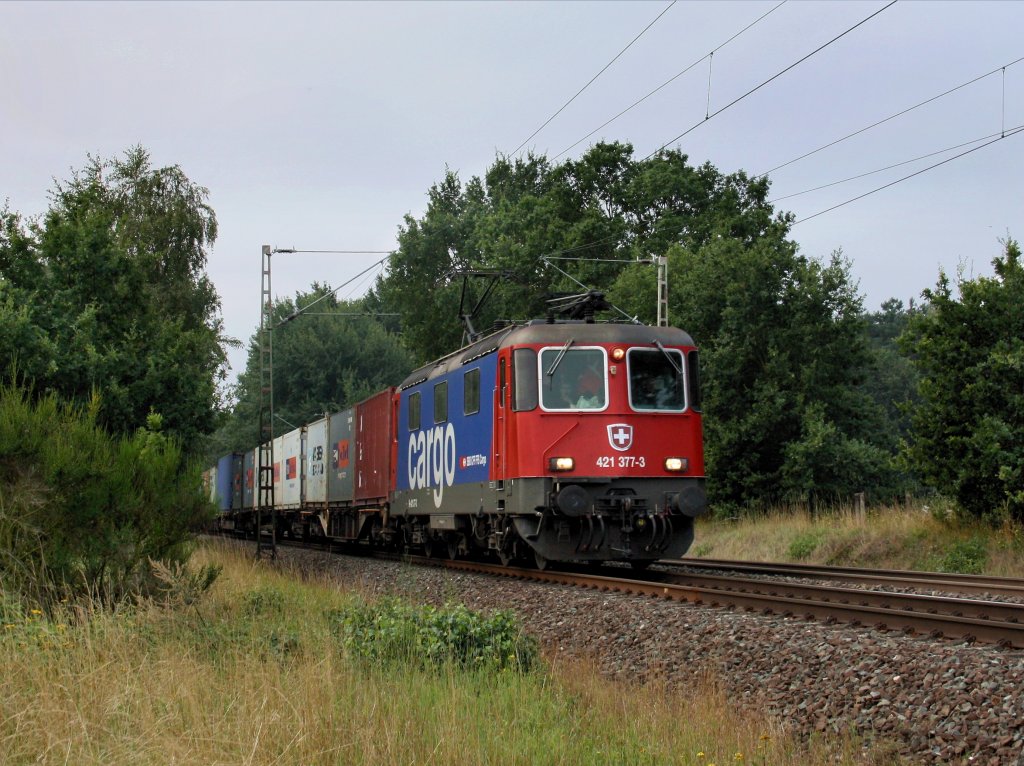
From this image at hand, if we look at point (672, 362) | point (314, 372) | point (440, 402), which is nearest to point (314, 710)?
point (672, 362)

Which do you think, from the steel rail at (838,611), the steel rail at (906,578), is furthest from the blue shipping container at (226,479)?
the steel rail at (838,611)

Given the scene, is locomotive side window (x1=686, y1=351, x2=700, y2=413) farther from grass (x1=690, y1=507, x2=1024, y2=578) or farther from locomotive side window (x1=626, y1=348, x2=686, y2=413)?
grass (x1=690, y1=507, x2=1024, y2=578)

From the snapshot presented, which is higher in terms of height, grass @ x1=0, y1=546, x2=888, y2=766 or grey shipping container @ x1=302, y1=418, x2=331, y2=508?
grey shipping container @ x1=302, y1=418, x2=331, y2=508

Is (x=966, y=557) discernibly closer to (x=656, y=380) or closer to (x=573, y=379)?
(x=656, y=380)

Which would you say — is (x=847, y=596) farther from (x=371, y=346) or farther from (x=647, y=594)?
(x=371, y=346)

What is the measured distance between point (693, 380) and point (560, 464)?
232 cm

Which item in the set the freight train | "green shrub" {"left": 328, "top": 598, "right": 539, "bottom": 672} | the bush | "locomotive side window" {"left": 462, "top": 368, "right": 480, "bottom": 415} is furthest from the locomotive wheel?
"green shrub" {"left": 328, "top": 598, "right": 539, "bottom": 672}

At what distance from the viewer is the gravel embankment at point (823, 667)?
607cm

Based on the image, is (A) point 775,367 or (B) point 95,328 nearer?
(B) point 95,328

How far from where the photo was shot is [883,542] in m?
18.1

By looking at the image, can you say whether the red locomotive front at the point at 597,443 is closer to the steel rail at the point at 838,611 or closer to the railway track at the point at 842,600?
the railway track at the point at 842,600

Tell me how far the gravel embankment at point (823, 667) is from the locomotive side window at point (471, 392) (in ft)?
15.1

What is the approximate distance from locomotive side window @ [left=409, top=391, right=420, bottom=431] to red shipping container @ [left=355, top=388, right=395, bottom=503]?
119 cm

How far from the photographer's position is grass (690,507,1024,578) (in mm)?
15836
